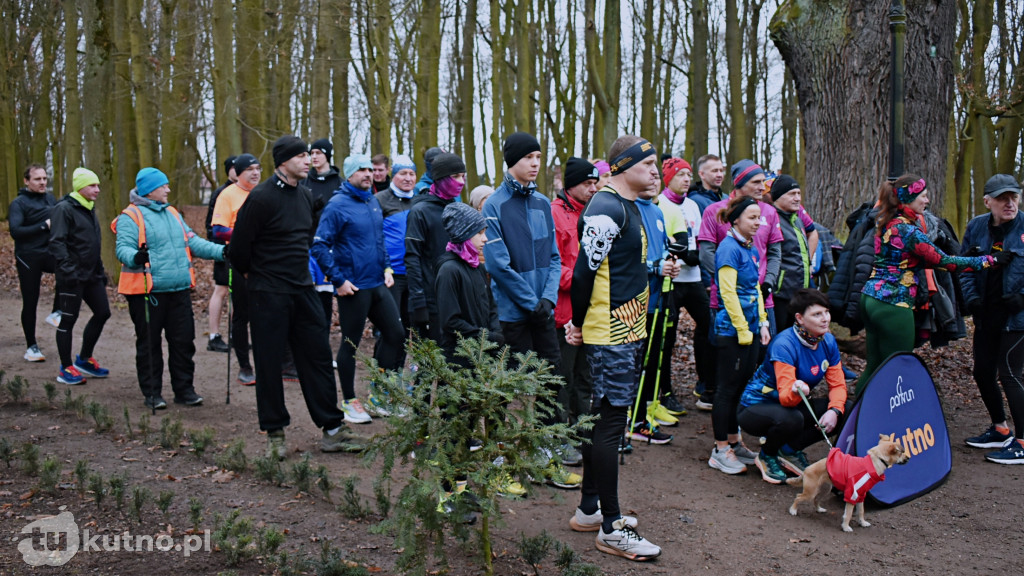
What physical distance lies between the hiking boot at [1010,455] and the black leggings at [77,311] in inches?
315

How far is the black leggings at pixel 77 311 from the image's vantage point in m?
7.94

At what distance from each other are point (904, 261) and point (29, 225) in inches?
360

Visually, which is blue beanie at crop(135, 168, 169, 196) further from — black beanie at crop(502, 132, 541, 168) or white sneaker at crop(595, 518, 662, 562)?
white sneaker at crop(595, 518, 662, 562)

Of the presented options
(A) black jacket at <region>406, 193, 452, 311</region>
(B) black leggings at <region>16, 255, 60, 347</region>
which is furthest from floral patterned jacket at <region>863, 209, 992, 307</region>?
(B) black leggings at <region>16, 255, 60, 347</region>

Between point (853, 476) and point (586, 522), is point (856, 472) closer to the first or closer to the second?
point (853, 476)

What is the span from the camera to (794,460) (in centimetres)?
586

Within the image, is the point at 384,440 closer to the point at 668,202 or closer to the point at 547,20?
the point at 668,202

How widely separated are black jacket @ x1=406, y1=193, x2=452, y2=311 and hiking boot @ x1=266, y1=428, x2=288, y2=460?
51.9 inches

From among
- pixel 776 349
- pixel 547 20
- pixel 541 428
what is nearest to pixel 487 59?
pixel 547 20

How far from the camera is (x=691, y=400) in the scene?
7.94 metres

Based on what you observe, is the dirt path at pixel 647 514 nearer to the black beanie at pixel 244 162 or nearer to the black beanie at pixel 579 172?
the black beanie at pixel 579 172

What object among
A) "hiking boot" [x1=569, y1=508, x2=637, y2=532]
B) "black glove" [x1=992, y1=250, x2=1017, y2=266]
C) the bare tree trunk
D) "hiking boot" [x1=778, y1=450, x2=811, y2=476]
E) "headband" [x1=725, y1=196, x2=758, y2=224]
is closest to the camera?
"hiking boot" [x1=569, y1=508, x2=637, y2=532]

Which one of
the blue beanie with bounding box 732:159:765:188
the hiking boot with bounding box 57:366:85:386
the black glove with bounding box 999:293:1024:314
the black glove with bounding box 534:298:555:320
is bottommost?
the hiking boot with bounding box 57:366:85:386

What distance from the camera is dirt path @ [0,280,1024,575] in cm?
420
